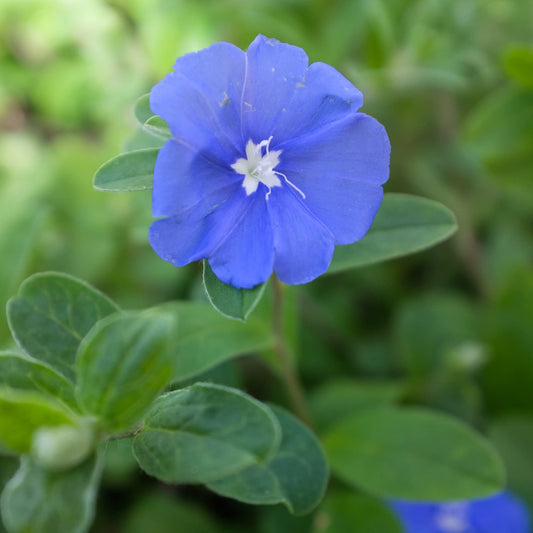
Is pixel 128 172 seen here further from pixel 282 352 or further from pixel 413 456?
pixel 413 456

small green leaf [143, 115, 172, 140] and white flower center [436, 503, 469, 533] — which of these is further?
white flower center [436, 503, 469, 533]

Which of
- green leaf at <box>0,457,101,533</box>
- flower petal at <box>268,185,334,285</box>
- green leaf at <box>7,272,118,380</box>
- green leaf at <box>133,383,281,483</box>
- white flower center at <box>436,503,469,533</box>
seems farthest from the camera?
white flower center at <box>436,503,469,533</box>

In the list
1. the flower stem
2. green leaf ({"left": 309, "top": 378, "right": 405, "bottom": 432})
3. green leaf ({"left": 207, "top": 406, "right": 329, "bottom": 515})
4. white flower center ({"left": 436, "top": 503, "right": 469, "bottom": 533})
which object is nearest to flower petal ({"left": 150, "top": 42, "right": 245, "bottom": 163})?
the flower stem

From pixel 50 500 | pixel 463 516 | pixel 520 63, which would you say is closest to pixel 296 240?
pixel 50 500

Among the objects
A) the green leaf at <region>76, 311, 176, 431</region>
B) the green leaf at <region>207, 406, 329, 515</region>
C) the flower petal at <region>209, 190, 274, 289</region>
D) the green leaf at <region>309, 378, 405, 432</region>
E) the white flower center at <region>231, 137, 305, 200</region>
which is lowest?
the green leaf at <region>309, 378, 405, 432</region>

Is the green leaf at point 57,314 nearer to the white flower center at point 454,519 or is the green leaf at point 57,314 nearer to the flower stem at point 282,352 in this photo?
the flower stem at point 282,352

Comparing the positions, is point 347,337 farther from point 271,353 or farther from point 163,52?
point 163,52

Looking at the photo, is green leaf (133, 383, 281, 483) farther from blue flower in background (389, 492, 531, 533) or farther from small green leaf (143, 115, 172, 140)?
blue flower in background (389, 492, 531, 533)
